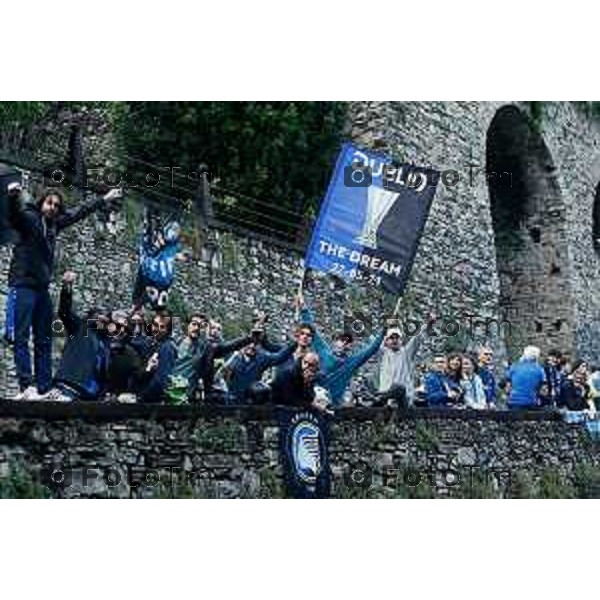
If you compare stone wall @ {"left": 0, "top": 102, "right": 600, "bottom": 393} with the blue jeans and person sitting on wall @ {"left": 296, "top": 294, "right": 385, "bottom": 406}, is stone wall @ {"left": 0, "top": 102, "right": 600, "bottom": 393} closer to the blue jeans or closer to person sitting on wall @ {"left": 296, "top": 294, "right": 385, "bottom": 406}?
the blue jeans

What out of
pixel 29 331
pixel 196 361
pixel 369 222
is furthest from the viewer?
pixel 369 222

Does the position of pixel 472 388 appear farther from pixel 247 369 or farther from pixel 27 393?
pixel 27 393

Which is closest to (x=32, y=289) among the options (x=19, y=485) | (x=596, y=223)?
(x=19, y=485)

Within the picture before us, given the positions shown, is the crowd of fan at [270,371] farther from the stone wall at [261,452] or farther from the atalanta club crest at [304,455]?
the stone wall at [261,452]

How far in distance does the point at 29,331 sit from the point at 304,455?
217cm

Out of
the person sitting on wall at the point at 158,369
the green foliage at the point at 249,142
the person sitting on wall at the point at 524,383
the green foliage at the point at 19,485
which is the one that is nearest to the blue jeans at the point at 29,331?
the person sitting on wall at the point at 158,369

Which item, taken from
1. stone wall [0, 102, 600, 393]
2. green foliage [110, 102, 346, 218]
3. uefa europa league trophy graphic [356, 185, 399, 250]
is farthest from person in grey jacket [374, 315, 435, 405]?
green foliage [110, 102, 346, 218]

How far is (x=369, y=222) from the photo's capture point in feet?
32.1

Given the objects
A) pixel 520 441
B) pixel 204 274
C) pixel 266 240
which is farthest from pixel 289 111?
pixel 520 441

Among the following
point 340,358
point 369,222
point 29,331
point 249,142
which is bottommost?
point 340,358

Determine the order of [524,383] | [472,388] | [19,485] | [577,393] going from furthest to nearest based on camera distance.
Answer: [524,383]
[577,393]
[472,388]
[19,485]

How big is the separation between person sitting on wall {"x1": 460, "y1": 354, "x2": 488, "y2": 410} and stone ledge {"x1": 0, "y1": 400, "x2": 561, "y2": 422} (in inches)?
10.1

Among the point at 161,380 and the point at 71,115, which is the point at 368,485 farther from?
the point at 71,115

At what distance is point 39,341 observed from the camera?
786 cm
